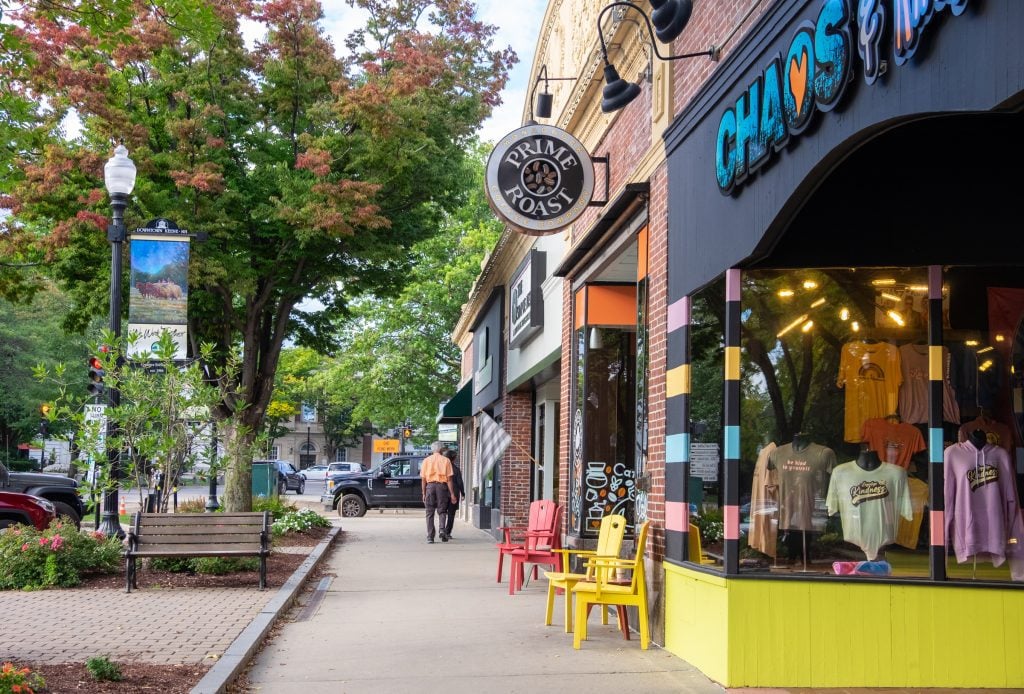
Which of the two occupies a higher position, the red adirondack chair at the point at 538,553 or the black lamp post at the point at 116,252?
the black lamp post at the point at 116,252

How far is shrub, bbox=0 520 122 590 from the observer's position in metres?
12.3

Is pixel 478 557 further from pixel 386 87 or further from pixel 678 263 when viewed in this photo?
pixel 678 263

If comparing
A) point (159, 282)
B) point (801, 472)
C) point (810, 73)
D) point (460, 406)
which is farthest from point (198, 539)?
point (460, 406)

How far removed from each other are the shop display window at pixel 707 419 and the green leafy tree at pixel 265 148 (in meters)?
10.7

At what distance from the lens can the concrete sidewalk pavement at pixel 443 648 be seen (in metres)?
7.43

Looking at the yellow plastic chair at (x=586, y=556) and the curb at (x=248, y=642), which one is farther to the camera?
the yellow plastic chair at (x=586, y=556)

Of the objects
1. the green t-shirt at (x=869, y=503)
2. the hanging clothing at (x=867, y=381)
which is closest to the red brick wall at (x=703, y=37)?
the hanging clothing at (x=867, y=381)

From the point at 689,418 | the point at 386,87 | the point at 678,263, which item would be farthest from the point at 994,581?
the point at 386,87

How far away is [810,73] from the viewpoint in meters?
6.04

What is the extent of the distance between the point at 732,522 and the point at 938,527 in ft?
4.47

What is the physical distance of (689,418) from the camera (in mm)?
8375

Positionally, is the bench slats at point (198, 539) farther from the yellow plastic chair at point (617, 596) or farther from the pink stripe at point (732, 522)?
the pink stripe at point (732, 522)

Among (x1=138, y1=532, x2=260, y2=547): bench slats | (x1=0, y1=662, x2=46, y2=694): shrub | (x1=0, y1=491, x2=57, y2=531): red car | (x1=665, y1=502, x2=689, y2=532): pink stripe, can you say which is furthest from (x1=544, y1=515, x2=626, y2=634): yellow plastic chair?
(x1=0, y1=491, x2=57, y2=531): red car

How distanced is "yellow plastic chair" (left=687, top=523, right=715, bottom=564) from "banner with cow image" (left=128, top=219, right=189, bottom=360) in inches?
337
